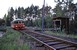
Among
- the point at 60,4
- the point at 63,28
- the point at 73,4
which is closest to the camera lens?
the point at 63,28

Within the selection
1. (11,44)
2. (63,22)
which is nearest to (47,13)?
(63,22)

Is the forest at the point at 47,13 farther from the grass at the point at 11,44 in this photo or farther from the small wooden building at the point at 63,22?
the grass at the point at 11,44

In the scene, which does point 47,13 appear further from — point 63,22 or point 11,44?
point 11,44

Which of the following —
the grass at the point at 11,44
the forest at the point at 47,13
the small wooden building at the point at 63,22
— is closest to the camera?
the grass at the point at 11,44

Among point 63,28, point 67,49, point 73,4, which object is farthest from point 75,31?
point 73,4

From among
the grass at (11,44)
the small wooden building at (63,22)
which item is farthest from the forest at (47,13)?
the grass at (11,44)

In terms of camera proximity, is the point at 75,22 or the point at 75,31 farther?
the point at 75,22

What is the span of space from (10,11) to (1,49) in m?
92.5

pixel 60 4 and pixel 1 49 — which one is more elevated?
pixel 60 4

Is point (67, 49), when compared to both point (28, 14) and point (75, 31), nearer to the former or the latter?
point (75, 31)

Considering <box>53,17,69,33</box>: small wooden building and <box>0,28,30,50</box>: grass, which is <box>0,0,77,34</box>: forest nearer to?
<box>53,17,69,33</box>: small wooden building

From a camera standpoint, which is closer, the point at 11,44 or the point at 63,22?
the point at 11,44

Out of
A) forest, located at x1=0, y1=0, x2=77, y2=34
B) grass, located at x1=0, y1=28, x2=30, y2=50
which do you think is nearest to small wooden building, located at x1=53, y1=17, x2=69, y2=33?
forest, located at x1=0, y1=0, x2=77, y2=34

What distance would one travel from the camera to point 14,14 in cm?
9706
